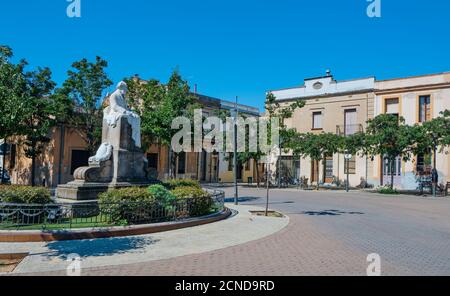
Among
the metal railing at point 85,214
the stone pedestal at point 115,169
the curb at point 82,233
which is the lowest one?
the curb at point 82,233

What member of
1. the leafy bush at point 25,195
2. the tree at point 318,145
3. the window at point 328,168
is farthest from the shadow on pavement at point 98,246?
the window at point 328,168

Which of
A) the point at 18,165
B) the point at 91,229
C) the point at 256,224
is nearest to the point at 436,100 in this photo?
the point at 256,224

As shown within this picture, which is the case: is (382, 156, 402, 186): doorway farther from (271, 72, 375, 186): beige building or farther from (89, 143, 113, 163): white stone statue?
(89, 143, 113, 163): white stone statue

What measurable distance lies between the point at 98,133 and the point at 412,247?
828 inches

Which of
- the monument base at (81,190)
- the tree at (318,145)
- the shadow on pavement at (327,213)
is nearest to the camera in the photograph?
the monument base at (81,190)

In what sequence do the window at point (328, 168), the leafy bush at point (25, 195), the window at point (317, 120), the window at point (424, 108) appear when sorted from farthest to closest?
the window at point (317, 120) → the window at point (328, 168) → the window at point (424, 108) → the leafy bush at point (25, 195)

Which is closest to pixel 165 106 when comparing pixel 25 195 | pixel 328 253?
pixel 25 195

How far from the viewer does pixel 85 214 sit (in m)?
9.86

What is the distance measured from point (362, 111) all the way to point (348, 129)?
72.1 inches

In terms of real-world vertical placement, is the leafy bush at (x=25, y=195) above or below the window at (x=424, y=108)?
below

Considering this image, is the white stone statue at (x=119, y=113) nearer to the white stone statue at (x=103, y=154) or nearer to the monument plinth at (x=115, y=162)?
the monument plinth at (x=115, y=162)

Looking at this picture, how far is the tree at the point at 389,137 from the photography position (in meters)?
23.8

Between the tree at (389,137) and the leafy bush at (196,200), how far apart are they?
1664 cm

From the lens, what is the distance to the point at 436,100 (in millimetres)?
27594
